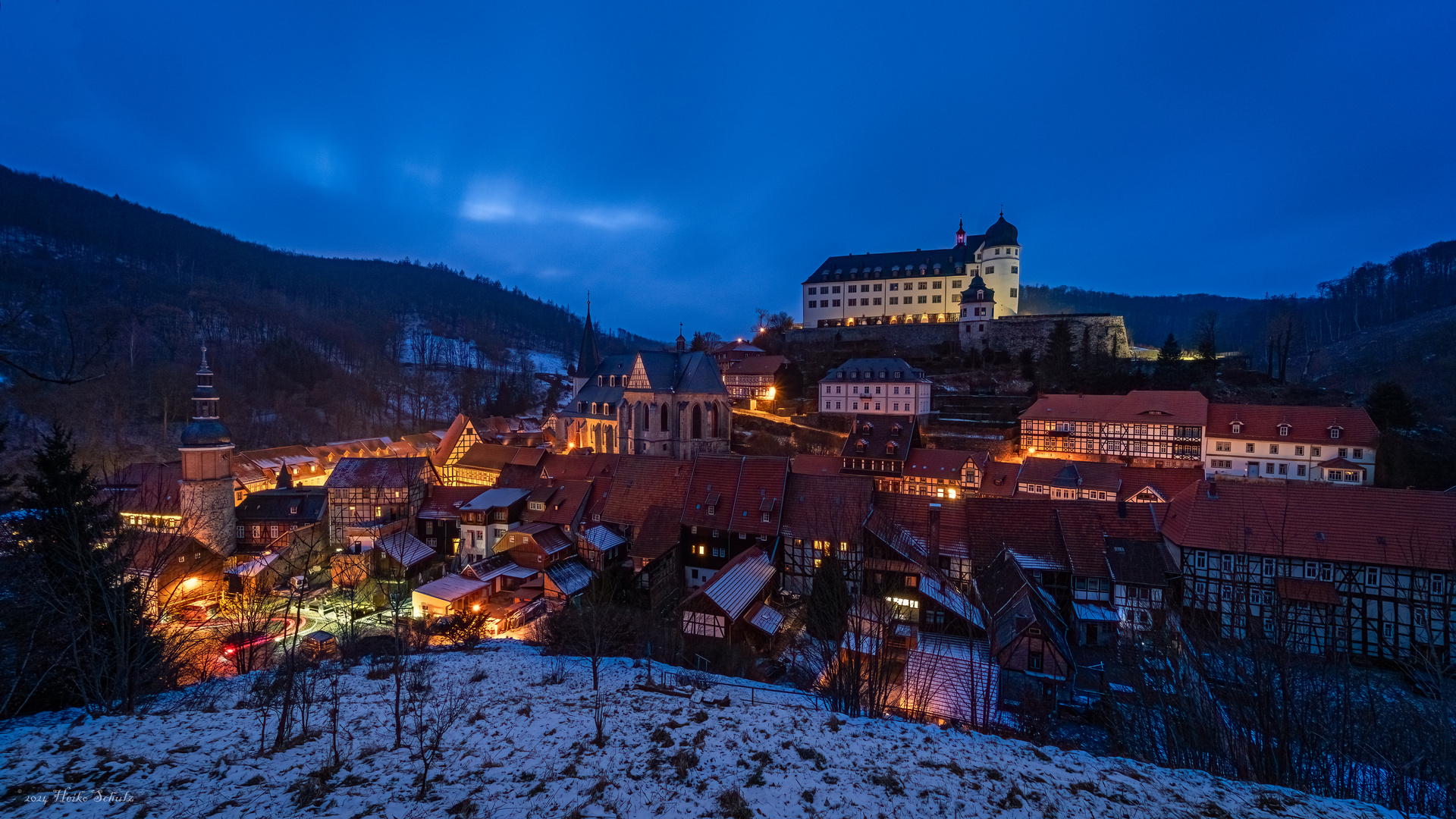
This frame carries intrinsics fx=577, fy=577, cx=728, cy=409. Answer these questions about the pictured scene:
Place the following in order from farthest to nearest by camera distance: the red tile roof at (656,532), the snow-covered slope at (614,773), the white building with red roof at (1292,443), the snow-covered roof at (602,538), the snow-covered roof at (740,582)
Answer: the white building with red roof at (1292,443) → the snow-covered roof at (602,538) → the red tile roof at (656,532) → the snow-covered roof at (740,582) → the snow-covered slope at (614,773)

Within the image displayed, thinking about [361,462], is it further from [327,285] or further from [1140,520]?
[327,285]

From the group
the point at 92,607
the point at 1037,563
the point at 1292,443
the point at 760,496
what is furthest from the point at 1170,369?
the point at 92,607

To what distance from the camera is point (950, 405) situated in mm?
50594

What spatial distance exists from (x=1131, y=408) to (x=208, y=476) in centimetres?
5798

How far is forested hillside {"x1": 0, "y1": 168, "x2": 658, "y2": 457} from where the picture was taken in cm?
6231

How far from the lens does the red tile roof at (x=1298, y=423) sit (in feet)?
110

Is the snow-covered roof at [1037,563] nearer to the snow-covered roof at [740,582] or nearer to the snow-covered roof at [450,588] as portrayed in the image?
the snow-covered roof at [740,582]

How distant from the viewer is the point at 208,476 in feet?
107

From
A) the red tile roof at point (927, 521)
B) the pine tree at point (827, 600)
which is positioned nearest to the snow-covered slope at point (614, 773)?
the pine tree at point (827, 600)

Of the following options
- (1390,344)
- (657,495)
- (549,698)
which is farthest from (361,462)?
(1390,344)

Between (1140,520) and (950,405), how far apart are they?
2422 cm

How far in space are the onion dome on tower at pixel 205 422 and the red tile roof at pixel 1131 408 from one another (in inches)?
2049

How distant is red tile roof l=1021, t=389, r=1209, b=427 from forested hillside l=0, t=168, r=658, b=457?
74.1 metres

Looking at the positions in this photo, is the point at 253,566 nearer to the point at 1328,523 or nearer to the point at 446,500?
the point at 446,500
